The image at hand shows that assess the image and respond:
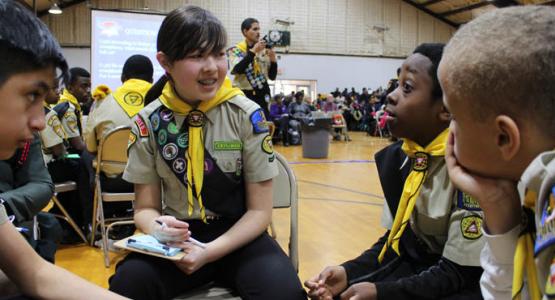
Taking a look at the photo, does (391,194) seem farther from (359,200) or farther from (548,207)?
(359,200)

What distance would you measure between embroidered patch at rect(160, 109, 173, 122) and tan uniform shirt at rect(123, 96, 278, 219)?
0.8 inches

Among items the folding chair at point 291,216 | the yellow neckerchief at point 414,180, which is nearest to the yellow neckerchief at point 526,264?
the yellow neckerchief at point 414,180

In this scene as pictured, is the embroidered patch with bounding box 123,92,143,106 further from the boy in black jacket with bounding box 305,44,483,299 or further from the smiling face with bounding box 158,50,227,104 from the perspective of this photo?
the boy in black jacket with bounding box 305,44,483,299

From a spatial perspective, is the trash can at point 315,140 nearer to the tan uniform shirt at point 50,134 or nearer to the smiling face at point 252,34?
the smiling face at point 252,34

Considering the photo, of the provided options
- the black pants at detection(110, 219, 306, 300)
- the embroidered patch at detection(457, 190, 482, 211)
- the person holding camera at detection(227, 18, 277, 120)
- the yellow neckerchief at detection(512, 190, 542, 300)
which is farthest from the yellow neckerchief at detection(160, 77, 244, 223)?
the person holding camera at detection(227, 18, 277, 120)

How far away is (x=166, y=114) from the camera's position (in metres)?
1.50

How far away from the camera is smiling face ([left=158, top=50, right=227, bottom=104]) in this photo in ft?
4.70

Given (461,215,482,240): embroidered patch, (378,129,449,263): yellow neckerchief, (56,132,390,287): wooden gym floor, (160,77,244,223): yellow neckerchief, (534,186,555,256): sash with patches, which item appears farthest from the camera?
(56,132,390,287): wooden gym floor

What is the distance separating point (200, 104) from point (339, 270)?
703 millimetres

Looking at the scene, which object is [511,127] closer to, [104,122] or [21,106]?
[21,106]

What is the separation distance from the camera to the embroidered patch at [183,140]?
146cm

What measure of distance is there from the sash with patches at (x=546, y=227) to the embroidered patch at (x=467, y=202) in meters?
0.59

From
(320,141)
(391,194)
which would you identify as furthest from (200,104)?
(320,141)

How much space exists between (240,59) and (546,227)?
4003 mm
